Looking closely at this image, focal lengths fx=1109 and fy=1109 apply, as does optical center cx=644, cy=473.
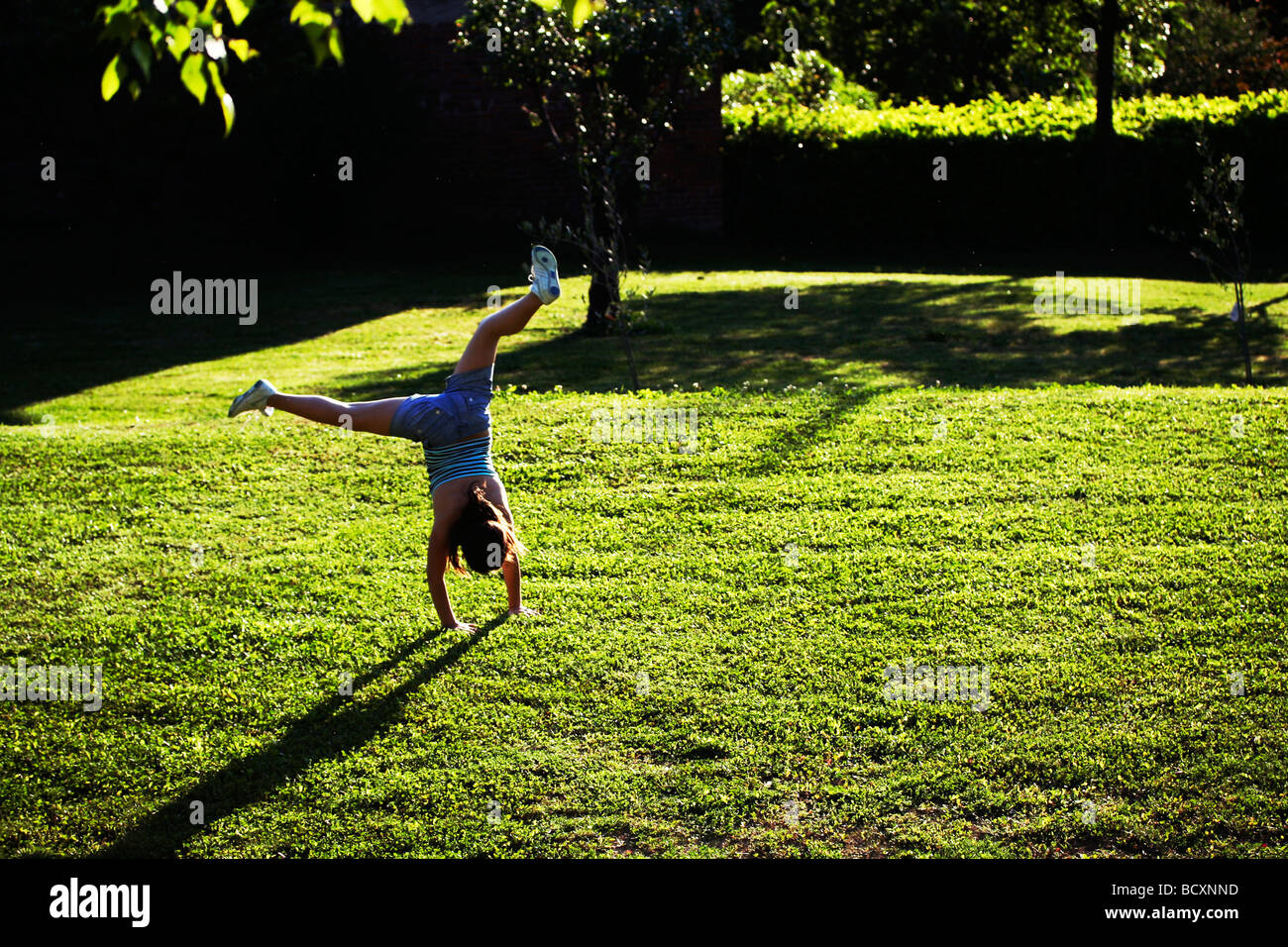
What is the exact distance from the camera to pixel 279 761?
5.08m

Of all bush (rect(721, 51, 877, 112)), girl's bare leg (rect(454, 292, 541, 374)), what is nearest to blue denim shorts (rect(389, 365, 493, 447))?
girl's bare leg (rect(454, 292, 541, 374))

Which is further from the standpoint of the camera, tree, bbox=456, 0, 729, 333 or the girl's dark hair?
tree, bbox=456, 0, 729, 333

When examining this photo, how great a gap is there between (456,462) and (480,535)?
1.67 ft

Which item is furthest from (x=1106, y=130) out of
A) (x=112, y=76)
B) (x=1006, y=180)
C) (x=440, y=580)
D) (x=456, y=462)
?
(x=112, y=76)

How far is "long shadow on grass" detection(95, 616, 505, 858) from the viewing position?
4590 mm

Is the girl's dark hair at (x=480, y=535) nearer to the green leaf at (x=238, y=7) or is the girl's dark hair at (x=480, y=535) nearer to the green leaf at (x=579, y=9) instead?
the green leaf at (x=579, y=9)

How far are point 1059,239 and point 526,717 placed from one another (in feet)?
60.2

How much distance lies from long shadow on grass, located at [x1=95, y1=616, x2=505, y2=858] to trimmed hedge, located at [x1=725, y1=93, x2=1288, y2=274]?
1645 cm

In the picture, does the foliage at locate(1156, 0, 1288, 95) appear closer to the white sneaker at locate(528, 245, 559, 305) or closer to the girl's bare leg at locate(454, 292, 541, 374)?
the white sneaker at locate(528, 245, 559, 305)

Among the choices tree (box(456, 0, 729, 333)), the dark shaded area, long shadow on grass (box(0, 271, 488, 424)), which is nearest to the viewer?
long shadow on grass (box(0, 271, 488, 424))

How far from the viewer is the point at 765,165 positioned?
21.6m

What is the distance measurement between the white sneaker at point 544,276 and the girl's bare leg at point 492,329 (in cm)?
6

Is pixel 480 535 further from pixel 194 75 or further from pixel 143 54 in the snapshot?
pixel 143 54

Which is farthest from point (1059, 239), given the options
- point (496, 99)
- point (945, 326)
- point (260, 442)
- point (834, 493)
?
point (260, 442)
